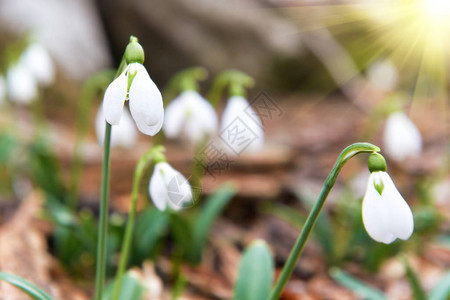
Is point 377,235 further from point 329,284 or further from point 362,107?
point 362,107

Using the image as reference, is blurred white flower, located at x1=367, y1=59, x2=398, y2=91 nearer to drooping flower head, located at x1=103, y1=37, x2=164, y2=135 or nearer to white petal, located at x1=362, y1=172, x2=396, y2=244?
white petal, located at x1=362, y1=172, x2=396, y2=244

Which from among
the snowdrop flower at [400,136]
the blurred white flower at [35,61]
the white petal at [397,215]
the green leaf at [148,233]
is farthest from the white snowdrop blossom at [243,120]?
the blurred white flower at [35,61]

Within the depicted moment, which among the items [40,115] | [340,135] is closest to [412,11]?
[340,135]

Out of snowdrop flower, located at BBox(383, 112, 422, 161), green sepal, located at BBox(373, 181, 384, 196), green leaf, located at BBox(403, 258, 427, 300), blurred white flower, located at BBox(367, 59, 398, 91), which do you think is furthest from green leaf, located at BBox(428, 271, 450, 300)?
blurred white flower, located at BBox(367, 59, 398, 91)

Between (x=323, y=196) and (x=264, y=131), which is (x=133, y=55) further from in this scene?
(x=264, y=131)

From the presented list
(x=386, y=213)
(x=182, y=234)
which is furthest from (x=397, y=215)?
(x=182, y=234)

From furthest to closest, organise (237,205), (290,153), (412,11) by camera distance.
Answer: (412,11)
(290,153)
(237,205)
